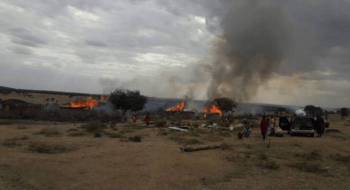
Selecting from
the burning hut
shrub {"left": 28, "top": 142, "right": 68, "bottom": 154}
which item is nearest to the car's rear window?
shrub {"left": 28, "top": 142, "right": 68, "bottom": 154}

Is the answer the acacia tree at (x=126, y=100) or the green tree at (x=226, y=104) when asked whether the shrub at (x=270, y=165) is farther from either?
the green tree at (x=226, y=104)

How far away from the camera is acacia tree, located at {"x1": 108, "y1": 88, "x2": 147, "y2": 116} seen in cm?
3403

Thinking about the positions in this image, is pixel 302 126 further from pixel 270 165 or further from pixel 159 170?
pixel 159 170

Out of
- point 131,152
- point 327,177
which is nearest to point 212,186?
point 327,177

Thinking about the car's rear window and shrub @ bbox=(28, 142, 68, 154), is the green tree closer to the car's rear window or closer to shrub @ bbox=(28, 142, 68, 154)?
the car's rear window

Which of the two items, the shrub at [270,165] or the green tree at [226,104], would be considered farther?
the green tree at [226,104]

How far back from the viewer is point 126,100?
33.9m

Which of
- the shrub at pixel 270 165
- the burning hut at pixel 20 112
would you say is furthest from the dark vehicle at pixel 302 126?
the burning hut at pixel 20 112

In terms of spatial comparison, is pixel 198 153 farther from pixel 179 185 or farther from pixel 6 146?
pixel 6 146

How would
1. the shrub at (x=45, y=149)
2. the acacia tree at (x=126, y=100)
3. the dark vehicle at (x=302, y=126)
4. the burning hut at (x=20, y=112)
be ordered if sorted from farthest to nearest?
1. the acacia tree at (x=126, y=100)
2. the burning hut at (x=20, y=112)
3. the dark vehicle at (x=302, y=126)
4. the shrub at (x=45, y=149)

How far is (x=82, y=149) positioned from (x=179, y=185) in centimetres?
709

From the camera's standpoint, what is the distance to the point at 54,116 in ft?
102

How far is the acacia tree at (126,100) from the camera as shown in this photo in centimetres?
3403

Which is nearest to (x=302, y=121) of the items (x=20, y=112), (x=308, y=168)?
(x=308, y=168)
